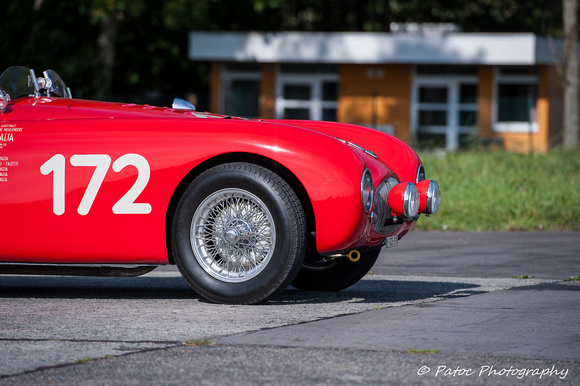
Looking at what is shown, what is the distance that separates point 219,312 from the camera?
5391 millimetres

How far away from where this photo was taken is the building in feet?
101

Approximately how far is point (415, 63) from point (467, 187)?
19.7m

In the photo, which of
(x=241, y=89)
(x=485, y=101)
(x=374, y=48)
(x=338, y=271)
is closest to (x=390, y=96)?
(x=374, y=48)

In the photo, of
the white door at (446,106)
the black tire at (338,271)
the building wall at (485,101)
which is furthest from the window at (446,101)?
the black tire at (338,271)

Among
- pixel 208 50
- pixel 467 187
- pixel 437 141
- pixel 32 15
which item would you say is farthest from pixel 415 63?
pixel 467 187

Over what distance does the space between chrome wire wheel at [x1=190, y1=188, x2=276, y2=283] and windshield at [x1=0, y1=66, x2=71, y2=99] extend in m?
1.74

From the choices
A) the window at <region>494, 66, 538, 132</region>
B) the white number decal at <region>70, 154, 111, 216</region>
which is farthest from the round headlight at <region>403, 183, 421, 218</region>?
the window at <region>494, 66, 538, 132</region>

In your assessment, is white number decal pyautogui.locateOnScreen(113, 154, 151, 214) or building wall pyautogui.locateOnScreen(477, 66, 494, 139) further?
building wall pyautogui.locateOnScreen(477, 66, 494, 139)

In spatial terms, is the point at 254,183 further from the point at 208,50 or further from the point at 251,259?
the point at 208,50

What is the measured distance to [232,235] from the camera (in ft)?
18.2

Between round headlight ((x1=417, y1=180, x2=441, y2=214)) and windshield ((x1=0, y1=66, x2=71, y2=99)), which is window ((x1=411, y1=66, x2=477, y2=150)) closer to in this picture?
windshield ((x1=0, y1=66, x2=71, y2=99))

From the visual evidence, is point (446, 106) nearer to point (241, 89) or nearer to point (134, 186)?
point (241, 89)

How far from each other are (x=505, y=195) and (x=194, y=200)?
7.41 meters

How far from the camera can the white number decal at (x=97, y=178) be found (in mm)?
5602
